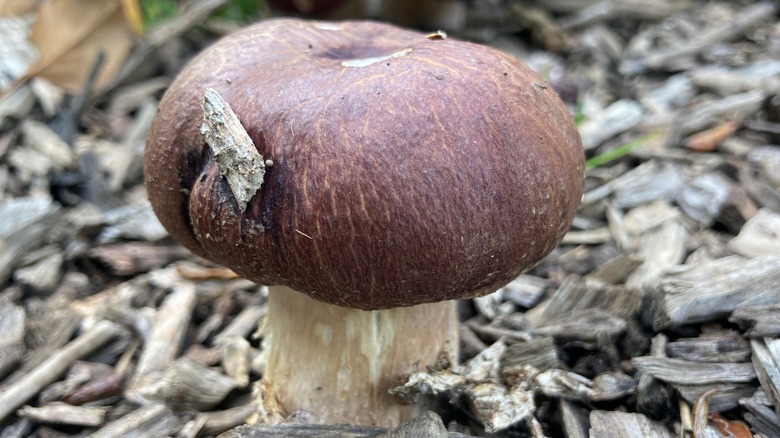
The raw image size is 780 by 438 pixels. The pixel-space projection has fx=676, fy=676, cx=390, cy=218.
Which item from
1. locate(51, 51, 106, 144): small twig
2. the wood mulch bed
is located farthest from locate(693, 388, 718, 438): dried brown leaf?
locate(51, 51, 106, 144): small twig

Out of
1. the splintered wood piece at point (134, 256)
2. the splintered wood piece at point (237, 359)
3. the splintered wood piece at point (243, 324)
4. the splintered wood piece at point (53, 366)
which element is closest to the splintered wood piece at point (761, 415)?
the splintered wood piece at point (237, 359)

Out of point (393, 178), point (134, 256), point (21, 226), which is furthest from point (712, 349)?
point (21, 226)

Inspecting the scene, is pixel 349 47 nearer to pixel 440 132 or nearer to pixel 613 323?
pixel 440 132

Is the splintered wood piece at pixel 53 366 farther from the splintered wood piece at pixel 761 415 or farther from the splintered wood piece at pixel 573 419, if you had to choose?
the splintered wood piece at pixel 761 415

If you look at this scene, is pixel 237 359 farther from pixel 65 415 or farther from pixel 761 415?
pixel 761 415

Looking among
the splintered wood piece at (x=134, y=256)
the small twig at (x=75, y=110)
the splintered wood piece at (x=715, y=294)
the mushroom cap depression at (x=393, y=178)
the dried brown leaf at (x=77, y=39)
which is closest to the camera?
the mushroom cap depression at (x=393, y=178)

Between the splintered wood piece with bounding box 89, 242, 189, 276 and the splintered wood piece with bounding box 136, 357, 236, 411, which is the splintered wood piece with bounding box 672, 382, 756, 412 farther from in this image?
the splintered wood piece with bounding box 89, 242, 189, 276

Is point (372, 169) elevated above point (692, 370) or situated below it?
above
